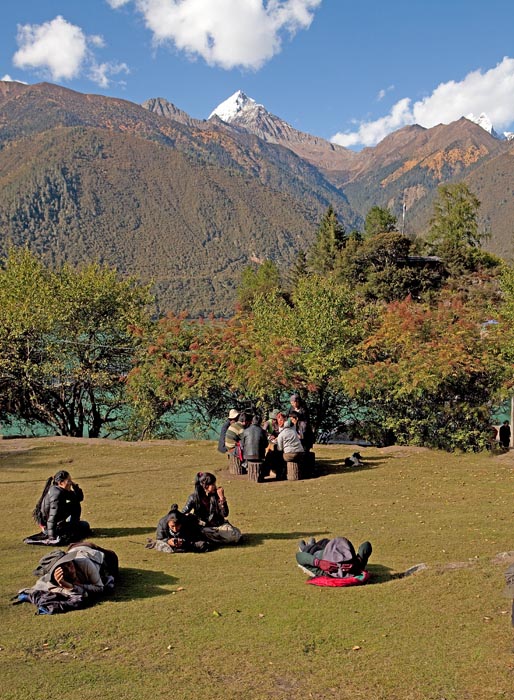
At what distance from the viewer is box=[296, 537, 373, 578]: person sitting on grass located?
898 cm

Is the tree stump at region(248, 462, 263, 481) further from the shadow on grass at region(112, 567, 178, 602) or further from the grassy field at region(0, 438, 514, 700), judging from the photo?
the shadow on grass at region(112, 567, 178, 602)

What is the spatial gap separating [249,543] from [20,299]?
22588mm

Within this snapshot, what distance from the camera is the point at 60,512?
11039 millimetres

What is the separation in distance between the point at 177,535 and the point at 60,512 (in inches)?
73.8

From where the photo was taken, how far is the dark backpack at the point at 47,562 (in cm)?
901

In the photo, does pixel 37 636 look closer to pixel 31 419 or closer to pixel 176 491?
pixel 176 491

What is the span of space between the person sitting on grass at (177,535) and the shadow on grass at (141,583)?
3.25 feet

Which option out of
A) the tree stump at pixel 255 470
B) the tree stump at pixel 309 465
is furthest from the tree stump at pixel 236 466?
the tree stump at pixel 309 465

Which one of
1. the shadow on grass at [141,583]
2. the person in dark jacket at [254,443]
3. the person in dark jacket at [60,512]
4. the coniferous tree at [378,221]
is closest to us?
the shadow on grass at [141,583]

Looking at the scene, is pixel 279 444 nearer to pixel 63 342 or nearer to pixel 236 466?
pixel 236 466

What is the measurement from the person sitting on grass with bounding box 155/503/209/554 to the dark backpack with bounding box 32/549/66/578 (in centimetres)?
201

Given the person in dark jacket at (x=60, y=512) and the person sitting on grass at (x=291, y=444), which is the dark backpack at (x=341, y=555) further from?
the person sitting on grass at (x=291, y=444)

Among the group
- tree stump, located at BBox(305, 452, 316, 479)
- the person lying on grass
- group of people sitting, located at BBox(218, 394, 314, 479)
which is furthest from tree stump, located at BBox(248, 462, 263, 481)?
the person lying on grass

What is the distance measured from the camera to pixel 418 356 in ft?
76.9
